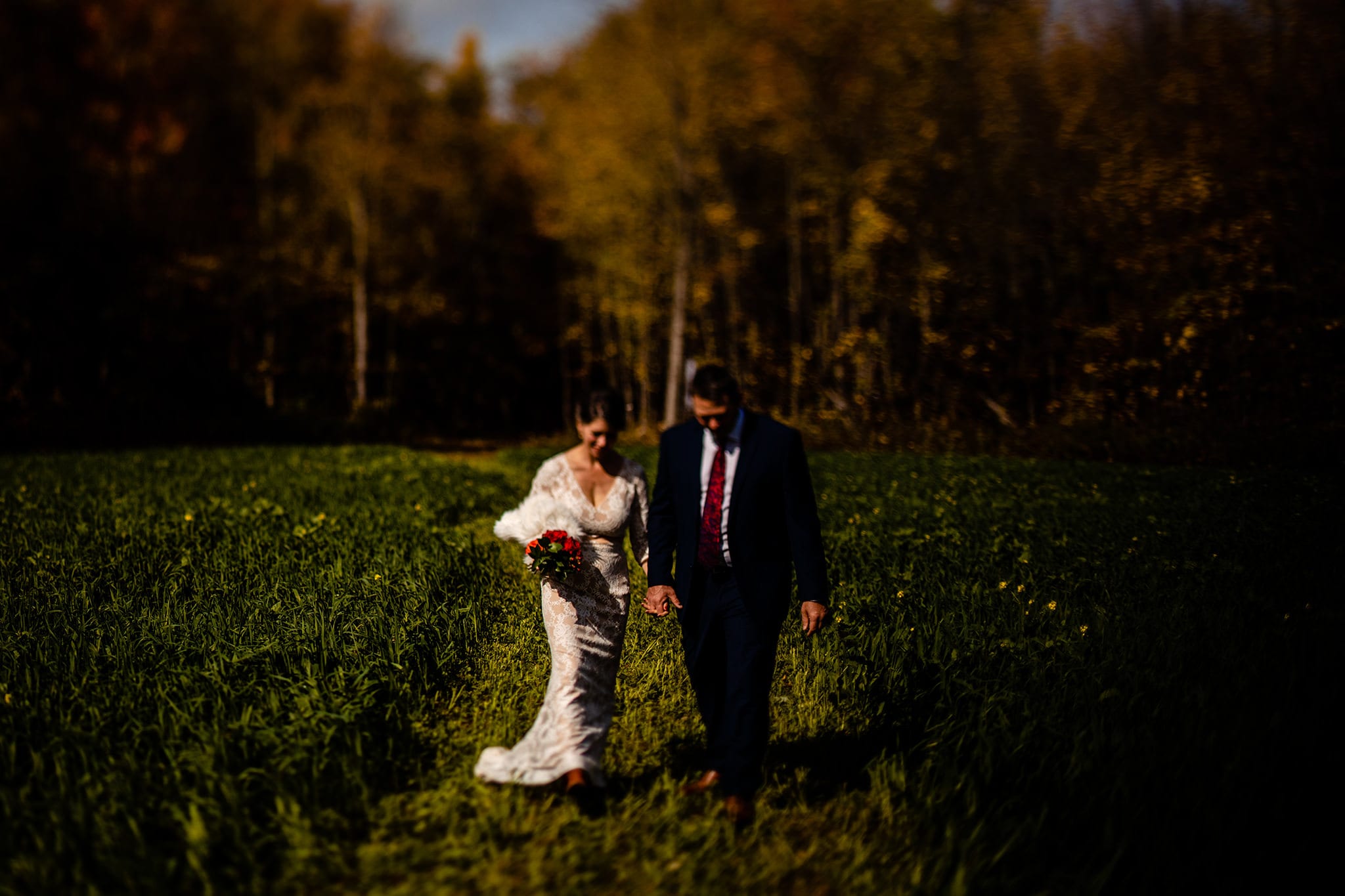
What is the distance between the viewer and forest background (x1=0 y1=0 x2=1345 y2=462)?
1823 cm

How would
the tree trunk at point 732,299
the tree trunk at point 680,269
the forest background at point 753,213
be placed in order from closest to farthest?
the forest background at point 753,213
the tree trunk at point 680,269
the tree trunk at point 732,299

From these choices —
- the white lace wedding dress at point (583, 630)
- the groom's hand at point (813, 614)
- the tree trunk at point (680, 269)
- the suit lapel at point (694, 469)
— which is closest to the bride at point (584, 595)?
the white lace wedding dress at point (583, 630)

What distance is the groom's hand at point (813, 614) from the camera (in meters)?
3.59

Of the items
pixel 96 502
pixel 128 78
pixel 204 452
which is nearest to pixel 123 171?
pixel 128 78

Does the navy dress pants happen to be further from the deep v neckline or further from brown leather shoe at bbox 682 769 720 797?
the deep v neckline

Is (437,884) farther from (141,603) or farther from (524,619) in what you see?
(141,603)

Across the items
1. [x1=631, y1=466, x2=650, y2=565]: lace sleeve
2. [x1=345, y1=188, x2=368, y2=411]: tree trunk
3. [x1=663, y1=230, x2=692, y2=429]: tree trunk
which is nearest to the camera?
[x1=631, y1=466, x2=650, y2=565]: lace sleeve

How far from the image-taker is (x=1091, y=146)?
69.3 feet

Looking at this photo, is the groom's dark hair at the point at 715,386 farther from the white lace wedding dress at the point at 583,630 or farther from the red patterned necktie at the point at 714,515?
the white lace wedding dress at the point at 583,630

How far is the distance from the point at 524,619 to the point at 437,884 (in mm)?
2972

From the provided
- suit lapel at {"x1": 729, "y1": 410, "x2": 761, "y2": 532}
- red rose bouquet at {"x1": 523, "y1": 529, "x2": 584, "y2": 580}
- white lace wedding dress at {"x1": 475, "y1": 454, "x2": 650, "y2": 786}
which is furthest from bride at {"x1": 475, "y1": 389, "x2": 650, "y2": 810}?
suit lapel at {"x1": 729, "y1": 410, "x2": 761, "y2": 532}

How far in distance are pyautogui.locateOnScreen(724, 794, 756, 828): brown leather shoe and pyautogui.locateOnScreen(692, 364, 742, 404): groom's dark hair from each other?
69.5 inches

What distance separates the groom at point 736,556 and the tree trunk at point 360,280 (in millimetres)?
24507

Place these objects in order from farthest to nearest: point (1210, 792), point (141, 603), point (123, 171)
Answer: point (123, 171) < point (141, 603) < point (1210, 792)
